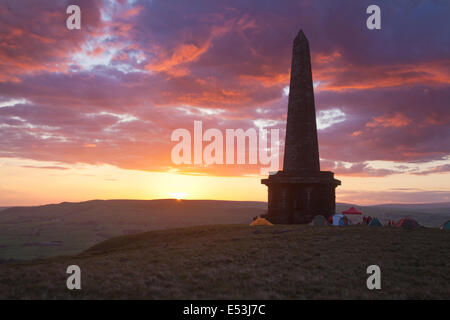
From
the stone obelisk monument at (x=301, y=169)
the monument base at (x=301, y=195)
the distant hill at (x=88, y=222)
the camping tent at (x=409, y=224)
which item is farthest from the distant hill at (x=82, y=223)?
the camping tent at (x=409, y=224)

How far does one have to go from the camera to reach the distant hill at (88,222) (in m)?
84.9

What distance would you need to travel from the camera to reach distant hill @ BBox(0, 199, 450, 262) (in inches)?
3344

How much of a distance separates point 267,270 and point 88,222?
146237 mm

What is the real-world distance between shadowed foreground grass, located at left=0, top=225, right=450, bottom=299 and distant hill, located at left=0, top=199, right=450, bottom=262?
67.3 metres

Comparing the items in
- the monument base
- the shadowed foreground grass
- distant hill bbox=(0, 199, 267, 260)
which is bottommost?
distant hill bbox=(0, 199, 267, 260)

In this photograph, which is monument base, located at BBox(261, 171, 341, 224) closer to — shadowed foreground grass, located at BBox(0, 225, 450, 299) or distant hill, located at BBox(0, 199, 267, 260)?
shadowed foreground grass, located at BBox(0, 225, 450, 299)

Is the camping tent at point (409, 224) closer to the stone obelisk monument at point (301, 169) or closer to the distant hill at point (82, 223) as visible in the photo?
the stone obelisk monument at point (301, 169)

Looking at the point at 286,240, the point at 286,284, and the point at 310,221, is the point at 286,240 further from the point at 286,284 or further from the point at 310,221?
the point at 310,221

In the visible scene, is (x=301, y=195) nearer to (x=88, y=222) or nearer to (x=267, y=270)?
(x=267, y=270)

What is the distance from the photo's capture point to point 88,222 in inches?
5669

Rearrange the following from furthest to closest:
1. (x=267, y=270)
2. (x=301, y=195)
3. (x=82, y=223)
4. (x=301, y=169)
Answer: (x=82, y=223)
(x=301, y=169)
(x=301, y=195)
(x=267, y=270)

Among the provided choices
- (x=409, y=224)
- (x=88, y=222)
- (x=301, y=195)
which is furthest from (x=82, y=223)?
(x=409, y=224)

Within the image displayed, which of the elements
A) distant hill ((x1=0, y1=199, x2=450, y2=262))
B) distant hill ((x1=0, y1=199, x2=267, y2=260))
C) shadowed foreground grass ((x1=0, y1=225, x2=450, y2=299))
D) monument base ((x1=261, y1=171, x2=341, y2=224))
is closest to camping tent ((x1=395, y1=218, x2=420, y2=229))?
shadowed foreground grass ((x1=0, y1=225, x2=450, y2=299))

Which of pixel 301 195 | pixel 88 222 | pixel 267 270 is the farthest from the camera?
pixel 88 222
